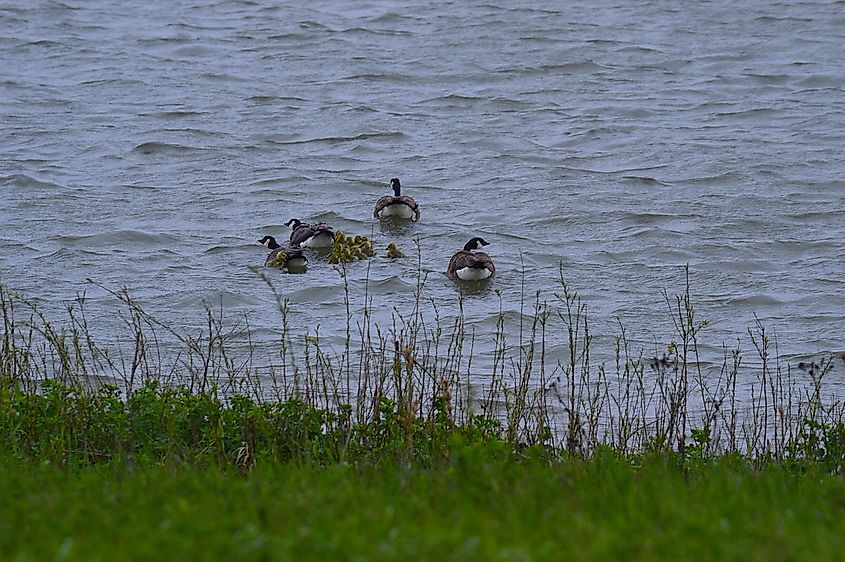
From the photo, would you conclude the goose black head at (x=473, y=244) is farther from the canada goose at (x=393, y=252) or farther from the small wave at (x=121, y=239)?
the small wave at (x=121, y=239)

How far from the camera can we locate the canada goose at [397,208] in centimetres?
1583

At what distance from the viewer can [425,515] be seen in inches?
183

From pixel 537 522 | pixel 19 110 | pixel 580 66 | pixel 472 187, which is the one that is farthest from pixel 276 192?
pixel 537 522

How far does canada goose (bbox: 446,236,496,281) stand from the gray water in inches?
10.5

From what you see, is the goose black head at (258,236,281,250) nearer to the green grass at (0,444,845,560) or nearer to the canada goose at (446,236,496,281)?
the canada goose at (446,236,496,281)

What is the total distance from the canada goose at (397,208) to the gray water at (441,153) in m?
0.28

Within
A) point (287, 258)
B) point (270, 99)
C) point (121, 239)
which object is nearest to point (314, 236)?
point (287, 258)

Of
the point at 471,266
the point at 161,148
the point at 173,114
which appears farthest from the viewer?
the point at 173,114

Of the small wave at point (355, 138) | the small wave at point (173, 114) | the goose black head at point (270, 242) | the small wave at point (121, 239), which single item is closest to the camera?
the goose black head at point (270, 242)

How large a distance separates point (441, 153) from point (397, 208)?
12.9 feet

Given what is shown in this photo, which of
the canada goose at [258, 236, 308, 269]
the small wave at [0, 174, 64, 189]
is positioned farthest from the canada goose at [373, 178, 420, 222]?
the small wave at [0, 174, 64, 189]

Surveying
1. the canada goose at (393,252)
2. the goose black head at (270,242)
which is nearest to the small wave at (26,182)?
the goose black head at (270,242)

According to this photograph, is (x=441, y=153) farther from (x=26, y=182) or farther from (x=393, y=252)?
(x=26, y=182)

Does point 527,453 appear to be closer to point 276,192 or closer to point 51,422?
point 51,422
